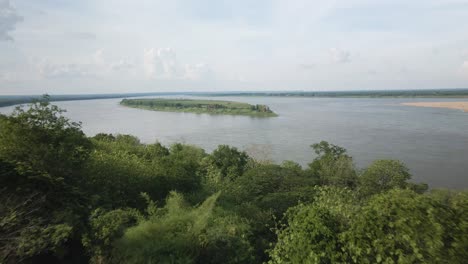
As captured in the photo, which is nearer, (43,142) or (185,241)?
(185,241)

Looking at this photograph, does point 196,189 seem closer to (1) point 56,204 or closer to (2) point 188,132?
(1) point 56,204

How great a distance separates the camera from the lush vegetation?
344 centimetres

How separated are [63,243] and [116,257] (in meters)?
1.10

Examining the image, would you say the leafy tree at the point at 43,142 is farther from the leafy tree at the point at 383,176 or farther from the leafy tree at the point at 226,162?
the leafy tree at the point at 383,176

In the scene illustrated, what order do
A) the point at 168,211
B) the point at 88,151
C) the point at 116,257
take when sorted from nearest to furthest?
the point at 116,257 → the point at 168,211 → the point at 88,151

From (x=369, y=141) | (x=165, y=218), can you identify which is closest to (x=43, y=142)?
(x=165, y=218)

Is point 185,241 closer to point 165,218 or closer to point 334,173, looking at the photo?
point 165,218

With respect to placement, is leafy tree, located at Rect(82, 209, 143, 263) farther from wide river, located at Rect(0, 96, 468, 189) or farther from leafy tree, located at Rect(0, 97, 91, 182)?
wide river, located at Rect(0, 96, 468, 189)

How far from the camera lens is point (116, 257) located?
4.58 metres

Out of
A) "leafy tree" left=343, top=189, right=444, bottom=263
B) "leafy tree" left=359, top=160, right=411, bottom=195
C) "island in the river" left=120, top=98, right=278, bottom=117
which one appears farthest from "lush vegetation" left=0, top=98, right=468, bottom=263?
"island in the river" left=120, top=98, right=278, bottom=117

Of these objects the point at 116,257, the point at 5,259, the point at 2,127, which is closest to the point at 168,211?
the point at 116,257

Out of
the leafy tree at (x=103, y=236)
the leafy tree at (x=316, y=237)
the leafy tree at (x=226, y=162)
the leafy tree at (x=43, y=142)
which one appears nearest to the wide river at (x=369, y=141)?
the leafy tree at (x=226, y=162)

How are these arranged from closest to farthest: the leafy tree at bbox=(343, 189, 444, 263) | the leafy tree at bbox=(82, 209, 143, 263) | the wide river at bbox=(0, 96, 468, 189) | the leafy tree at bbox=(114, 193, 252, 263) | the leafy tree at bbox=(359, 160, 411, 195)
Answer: the leafy tree at bbox=(343, 189, 444, 263)
the leafy tree at bbox=(114, 193, 252, 263)
the leafy tree at bbox=(82, 209, 143, 263)
the leafy tree at bbox=(359, 160, 411, 195)
the wide river at bbox=(0, 96, 468, 189)

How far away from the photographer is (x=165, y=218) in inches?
219
